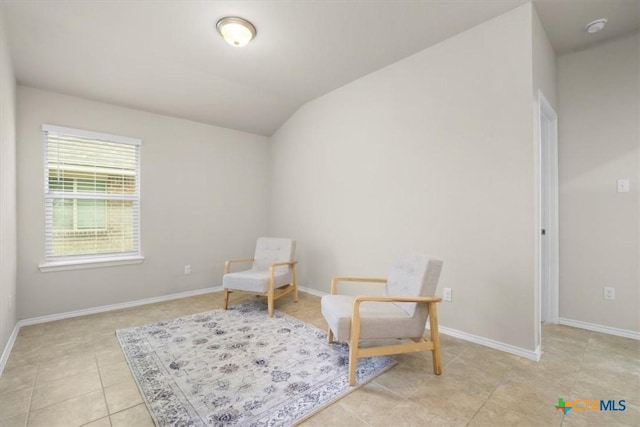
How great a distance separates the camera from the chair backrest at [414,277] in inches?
80.4

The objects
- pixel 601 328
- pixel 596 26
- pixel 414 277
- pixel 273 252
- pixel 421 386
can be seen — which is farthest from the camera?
pixel 273 252

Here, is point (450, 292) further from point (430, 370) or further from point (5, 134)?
point (5, 134)

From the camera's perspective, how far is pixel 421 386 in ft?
6.09

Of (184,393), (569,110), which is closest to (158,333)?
(184,393)

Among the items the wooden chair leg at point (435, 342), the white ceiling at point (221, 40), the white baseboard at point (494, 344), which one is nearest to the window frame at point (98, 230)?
the white ceiling at point (221, 40)

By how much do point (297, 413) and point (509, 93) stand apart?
9.12ft

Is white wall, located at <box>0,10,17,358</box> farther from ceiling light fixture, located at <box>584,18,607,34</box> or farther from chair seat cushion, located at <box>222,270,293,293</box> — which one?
ceiling light fixture, located at <box>584,18,607,34</box>

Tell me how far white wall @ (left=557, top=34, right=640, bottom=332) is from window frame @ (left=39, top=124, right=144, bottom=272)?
15.8 feet

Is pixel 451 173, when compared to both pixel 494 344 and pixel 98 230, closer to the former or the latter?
pixel 494 344

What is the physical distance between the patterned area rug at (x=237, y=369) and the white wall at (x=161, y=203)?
101cm

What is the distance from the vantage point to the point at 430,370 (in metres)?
2.05

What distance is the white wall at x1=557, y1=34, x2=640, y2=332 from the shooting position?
253 cm

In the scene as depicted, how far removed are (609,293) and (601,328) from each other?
343 millimetres

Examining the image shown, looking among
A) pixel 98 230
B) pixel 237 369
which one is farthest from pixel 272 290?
pixel 98 230
